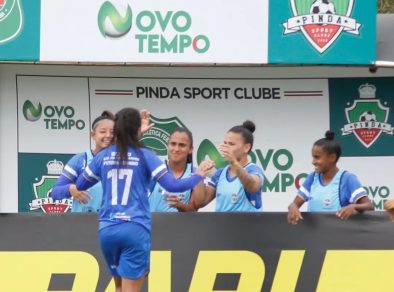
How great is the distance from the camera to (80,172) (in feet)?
29.6

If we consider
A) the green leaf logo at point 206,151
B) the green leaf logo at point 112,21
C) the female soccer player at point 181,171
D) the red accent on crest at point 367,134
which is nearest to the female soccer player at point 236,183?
the female soccer player at point 181,171

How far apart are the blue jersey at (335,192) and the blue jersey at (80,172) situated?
176 cm

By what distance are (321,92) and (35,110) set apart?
3.19m

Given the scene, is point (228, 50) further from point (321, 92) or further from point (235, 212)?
point (235, 212)

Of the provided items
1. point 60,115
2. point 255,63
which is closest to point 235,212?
point 255,63

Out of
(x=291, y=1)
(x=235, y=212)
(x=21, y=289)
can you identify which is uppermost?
(x=291, y=1)

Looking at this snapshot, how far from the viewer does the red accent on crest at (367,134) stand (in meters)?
12.2

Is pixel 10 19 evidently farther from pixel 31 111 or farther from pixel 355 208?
pixel 355 208

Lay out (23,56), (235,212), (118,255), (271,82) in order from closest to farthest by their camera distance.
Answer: (118,255)
(235,212)
(23,56)
(271,82)

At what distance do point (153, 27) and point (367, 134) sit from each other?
2691 millimetres

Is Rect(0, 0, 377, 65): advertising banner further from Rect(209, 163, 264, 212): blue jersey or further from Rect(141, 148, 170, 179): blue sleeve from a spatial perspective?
Rect(141, 148, 170, 179): blue sleeve

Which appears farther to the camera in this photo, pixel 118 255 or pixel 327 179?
pixel 327 179

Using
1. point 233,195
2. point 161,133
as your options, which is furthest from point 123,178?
point 161,133

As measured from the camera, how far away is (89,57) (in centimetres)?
1158
